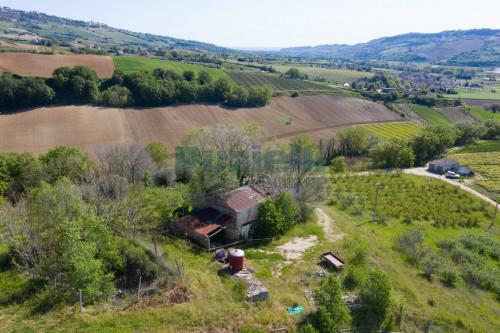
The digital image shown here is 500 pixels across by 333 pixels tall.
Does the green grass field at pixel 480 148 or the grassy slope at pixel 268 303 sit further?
the green grass field at pixel 480 148

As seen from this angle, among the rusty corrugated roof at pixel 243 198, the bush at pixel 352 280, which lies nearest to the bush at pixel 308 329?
the bush at pixel 352 280

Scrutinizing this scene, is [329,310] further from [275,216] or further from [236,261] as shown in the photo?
[275,216]

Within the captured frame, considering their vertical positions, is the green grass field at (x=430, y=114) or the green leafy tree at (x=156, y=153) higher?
the green grass field at (x=430, y=114)

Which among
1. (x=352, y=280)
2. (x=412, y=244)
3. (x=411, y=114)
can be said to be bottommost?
(x=412, y=244)

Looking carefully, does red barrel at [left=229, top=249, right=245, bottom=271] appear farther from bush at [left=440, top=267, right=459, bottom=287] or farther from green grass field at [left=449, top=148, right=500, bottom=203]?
green grass field at [left=449, top=148, right=500, bottom=203]

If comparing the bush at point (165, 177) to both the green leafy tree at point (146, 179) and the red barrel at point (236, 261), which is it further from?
the red barrel at point (236, 261)

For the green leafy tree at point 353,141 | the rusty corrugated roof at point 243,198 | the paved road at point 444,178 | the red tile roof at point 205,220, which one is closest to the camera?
the red tile roof at point 205,220

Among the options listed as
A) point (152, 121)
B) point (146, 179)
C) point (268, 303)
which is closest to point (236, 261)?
point (268, 303)

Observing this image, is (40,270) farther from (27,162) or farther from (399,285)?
(399,285)
